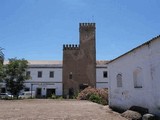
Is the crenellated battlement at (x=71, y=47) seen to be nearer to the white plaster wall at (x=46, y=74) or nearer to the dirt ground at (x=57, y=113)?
the white plaster wall at (x=46, y=74)

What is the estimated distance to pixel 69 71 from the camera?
47.3 m

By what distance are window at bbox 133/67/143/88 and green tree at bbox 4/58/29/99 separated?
27.3 metres

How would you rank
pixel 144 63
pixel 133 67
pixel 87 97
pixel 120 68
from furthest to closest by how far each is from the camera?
1. pixel 87 97
2. pixel 120 68
3. pixel 133 67
4. pixel 144 63

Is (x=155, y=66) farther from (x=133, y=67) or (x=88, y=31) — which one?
(x=88, y=31)

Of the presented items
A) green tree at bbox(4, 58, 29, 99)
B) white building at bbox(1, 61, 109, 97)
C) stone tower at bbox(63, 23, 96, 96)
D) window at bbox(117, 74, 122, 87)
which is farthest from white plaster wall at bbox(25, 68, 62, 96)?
window at bbox(117, 74, 122, 87)

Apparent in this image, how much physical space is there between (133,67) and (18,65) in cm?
2753

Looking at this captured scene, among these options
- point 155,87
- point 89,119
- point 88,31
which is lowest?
point 89,119

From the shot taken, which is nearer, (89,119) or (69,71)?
(89,119)

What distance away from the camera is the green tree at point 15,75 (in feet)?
128

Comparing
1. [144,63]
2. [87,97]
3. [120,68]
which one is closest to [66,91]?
[87,97]

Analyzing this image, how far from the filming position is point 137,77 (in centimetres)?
1523

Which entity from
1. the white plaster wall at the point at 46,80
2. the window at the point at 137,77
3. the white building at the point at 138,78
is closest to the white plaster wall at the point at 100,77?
the white plaster wall at the point at 46,80

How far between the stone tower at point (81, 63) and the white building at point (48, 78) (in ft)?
15.4

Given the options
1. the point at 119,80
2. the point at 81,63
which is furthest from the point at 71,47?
the point at 119,80
